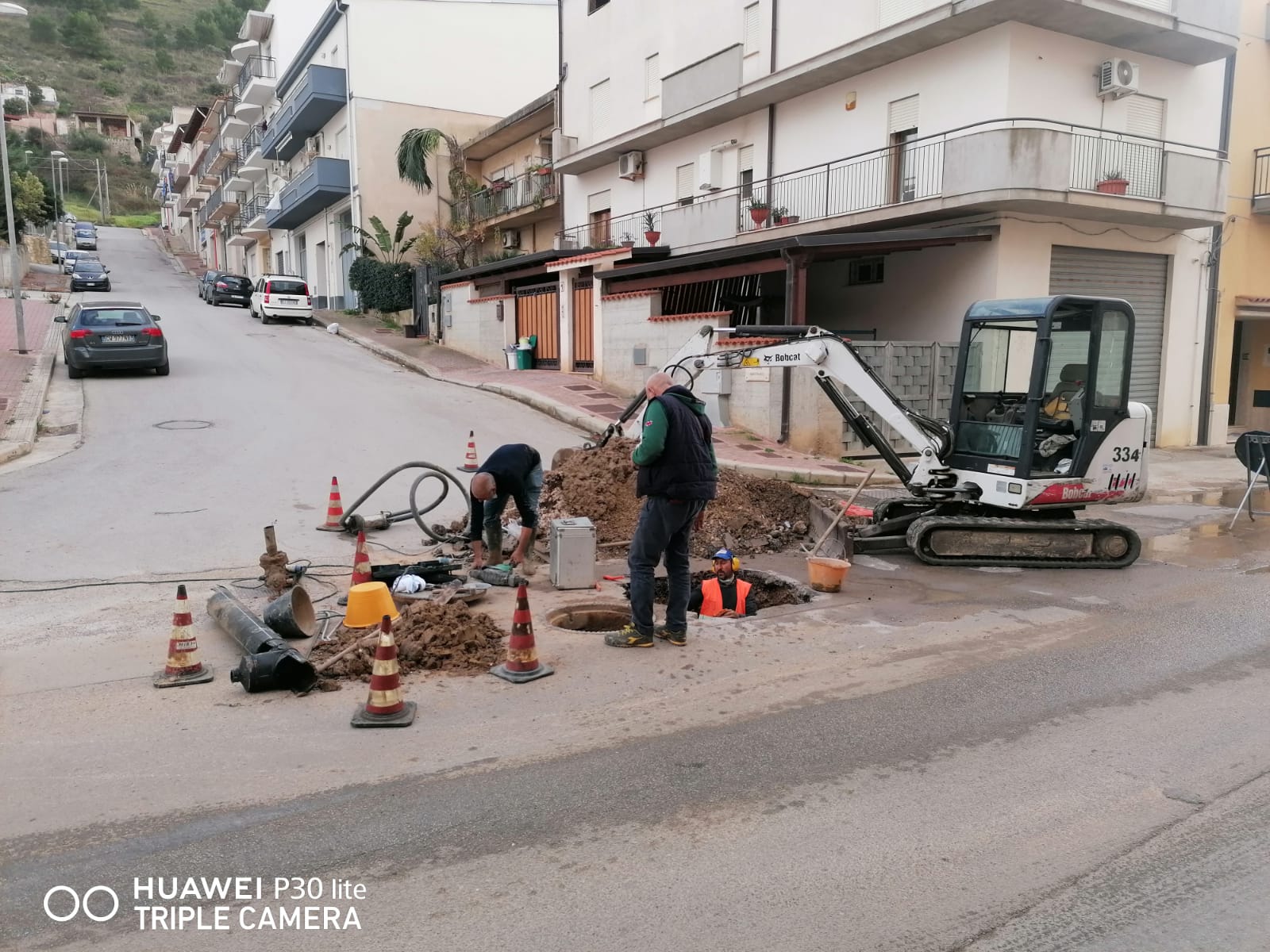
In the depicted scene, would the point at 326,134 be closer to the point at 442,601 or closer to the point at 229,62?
the point at 229,62

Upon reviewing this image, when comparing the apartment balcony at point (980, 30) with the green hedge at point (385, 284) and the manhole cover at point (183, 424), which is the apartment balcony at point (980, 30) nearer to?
the manhole cover at point (183, 424)

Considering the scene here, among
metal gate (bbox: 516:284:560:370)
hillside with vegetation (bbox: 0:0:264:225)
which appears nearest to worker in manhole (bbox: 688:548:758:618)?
metal gate (bbox: 516:284:560:370)

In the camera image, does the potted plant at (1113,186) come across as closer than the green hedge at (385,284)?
Yes

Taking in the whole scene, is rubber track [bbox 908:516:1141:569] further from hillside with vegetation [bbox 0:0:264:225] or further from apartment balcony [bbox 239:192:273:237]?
hillside with vegetation [bbox 0:0:264:225]

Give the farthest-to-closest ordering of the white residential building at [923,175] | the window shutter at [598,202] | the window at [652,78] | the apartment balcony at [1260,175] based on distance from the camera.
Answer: the window shutter at [598,202]
the window at [652,78]
the apartment balcony at [1260,175]
the white residential building at [923,175]

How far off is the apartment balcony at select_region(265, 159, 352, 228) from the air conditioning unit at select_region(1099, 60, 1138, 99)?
29.1 meters

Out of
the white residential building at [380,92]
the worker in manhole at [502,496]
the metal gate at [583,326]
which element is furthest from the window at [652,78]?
the worker in manhole at [502,496]

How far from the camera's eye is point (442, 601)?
7047 mm

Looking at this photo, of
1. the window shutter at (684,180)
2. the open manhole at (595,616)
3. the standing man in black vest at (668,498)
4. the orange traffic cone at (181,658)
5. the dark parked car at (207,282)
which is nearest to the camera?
the orange traffic cone at (181,658)

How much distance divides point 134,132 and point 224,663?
132 metres

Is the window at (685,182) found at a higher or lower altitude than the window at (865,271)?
higher

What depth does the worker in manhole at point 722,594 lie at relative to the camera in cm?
838

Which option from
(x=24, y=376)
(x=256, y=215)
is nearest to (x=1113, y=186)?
(x=24, y=376)

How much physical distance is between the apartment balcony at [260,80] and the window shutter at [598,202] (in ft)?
88.2
